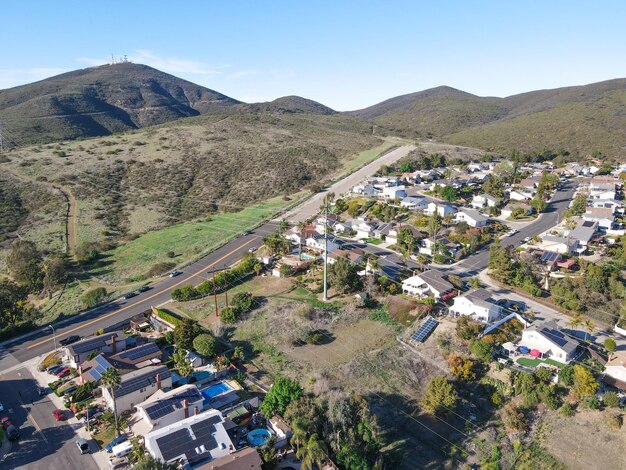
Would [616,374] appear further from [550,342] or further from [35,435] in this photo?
[35,435]

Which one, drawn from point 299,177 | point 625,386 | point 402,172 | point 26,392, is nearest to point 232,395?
point 26,392

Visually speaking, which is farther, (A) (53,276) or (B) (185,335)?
(A) (53,276)

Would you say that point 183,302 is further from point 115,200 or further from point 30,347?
point 115,200

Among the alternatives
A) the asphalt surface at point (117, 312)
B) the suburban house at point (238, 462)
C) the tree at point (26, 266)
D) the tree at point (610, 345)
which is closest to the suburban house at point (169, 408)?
the suburban house at point (238, 462)

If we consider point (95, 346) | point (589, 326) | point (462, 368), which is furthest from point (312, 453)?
point (589, 326)

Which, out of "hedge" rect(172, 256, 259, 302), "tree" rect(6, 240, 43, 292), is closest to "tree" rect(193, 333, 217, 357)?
"hedge" rect(172, 256, 259, 302)
